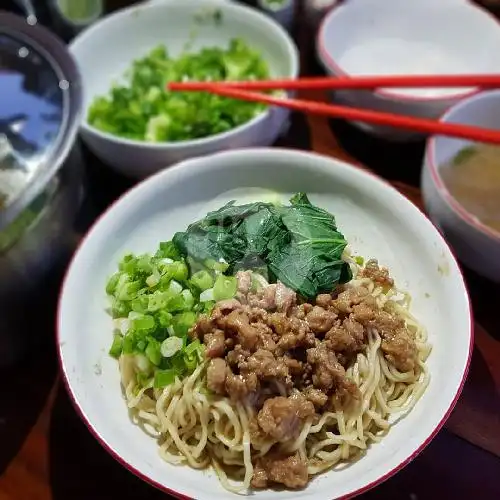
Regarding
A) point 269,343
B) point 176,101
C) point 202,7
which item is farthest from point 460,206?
point 202,7

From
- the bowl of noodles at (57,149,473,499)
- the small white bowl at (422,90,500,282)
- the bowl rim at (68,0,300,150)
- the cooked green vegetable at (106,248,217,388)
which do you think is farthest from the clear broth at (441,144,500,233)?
the cooked green vegetable at (106,248,217,388)

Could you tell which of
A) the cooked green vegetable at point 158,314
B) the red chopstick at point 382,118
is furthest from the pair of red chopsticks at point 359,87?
the cooked green vegetable at point 158,314

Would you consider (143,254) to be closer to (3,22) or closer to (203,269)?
(203,269)

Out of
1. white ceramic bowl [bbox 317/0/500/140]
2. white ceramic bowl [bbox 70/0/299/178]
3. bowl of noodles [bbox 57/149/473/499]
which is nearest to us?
bowl of noodles [bbox 57/149/473/499]

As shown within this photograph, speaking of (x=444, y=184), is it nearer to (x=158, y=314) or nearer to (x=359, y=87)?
(x=359, y=87)

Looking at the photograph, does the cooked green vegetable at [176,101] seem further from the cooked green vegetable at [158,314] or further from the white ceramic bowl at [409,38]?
the cooked green vegetable at [158,314]

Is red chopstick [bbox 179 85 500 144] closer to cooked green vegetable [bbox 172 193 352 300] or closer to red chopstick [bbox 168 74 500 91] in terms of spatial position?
red chopstick [bbox 168 74 500 91]
